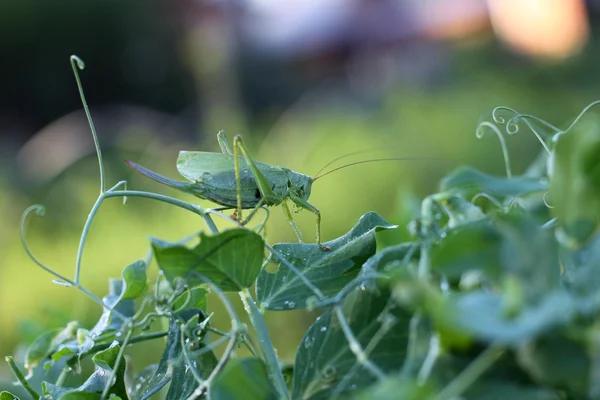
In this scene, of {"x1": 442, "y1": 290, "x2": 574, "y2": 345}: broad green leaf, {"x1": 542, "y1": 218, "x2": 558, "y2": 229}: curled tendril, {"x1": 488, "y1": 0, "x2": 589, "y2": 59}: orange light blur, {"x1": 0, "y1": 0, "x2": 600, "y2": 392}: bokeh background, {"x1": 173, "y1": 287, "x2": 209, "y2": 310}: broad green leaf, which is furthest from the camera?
{"x1": 488, "y1": 0, "x2": 589, "y2": 59}: orange light blur

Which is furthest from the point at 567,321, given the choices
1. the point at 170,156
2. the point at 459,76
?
the point at 459,76

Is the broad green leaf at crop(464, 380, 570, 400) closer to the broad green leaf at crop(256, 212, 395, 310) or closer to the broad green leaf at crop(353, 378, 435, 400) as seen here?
the broad green leaf at crop(353, 378, 435, 400)

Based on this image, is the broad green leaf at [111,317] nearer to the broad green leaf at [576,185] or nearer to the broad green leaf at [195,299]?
the broad green leaf at [195,299]

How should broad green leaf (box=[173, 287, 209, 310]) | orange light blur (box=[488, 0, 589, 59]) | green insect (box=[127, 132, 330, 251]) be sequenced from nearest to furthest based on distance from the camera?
broad green leaf (box=[173, 287, 209, 310]) → green insect (box=[127, 132, 330, 251]) → orange light blur (box=[488, 0, 589, 59])

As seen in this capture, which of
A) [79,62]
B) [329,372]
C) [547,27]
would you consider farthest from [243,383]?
[547,27]

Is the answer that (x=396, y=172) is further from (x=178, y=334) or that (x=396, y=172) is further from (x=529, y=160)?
(x=178, y=334)

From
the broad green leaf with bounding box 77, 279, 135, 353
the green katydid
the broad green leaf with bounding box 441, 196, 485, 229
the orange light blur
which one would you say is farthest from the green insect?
the orange light blur

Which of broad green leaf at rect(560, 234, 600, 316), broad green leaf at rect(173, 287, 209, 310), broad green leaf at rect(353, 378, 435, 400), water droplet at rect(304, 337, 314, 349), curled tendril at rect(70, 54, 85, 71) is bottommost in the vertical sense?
broad green leaf at rect(173, 287, 209, 310)

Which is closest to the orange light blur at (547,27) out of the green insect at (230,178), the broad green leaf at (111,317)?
the green insect at (230,178)
